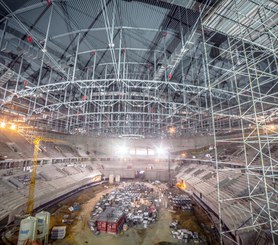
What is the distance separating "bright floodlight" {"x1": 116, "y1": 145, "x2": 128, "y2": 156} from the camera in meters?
35.2

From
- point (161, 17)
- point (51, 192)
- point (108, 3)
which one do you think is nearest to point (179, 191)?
point (51, 192)

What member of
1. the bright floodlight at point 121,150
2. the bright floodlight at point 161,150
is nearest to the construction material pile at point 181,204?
the bright floodlight at point 161,150

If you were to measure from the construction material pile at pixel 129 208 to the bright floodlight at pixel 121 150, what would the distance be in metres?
14.0

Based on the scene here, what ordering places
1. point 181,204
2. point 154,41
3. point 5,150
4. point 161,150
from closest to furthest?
point 154,41
point 181,204
point 5,150
point 161,150

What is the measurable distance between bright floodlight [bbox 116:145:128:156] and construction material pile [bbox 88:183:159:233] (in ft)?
46.0

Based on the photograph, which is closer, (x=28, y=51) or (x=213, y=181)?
(x=28, y=51)

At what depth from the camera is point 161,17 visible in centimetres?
1130

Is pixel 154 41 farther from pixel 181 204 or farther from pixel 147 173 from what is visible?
pixel 147 173

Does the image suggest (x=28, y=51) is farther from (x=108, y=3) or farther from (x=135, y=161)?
(x=135, y=161)

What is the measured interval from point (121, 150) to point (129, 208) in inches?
828

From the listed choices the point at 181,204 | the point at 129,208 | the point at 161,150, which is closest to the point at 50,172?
the point at 129,208

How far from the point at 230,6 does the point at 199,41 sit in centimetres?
492

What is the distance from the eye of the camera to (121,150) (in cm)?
3556

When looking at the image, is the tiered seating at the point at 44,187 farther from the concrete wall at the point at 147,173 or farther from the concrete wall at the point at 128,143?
the concrete wall at the point at 128,143
